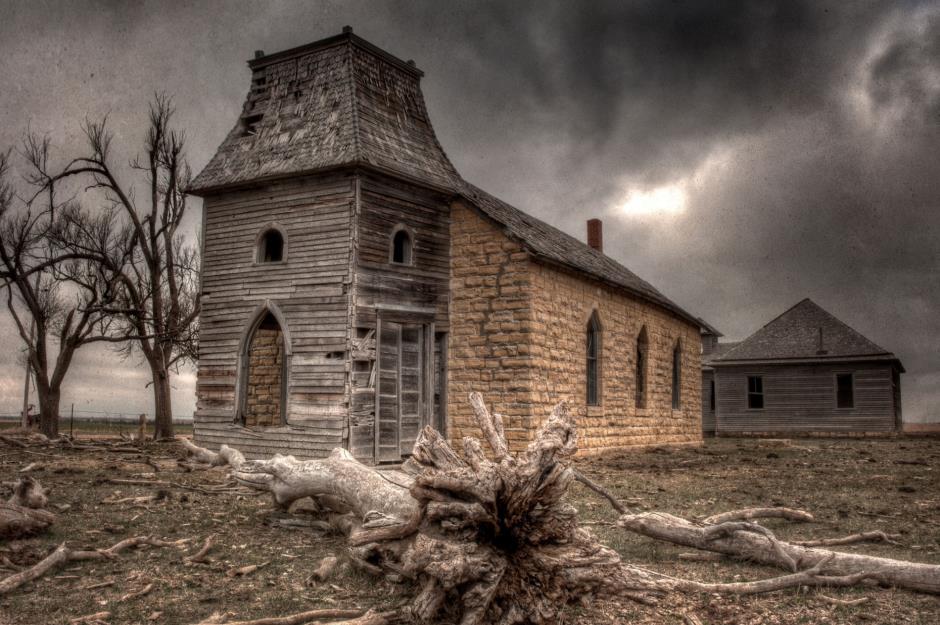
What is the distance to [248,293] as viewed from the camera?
53.3ft

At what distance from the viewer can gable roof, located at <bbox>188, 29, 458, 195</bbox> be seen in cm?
1606

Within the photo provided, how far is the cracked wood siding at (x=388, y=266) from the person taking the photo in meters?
15.0

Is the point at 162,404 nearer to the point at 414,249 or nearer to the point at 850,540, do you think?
the point at 414,249

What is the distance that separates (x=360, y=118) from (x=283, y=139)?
6.17 feet

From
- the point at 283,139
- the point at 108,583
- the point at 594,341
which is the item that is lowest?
the point at 108,583

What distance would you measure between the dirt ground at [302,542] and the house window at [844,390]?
67.2ft

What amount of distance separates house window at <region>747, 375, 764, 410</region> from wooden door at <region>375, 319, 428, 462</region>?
24.9 metres

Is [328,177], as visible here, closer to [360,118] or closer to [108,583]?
[360,118]

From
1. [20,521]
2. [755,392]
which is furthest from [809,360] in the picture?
[20,521]

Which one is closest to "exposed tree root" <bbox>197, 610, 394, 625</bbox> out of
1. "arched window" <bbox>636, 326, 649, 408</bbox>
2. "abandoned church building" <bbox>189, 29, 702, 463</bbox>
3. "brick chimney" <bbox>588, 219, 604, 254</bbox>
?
"abandoned church building" <bbox>189, 29, 702, 463</bbox>

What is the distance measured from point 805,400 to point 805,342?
9.07ft

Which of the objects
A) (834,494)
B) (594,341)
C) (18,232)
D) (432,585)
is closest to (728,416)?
(594,341)

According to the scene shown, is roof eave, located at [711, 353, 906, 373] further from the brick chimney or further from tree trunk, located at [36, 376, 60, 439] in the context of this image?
tree trunk, located at [36, 376, 60, 439]

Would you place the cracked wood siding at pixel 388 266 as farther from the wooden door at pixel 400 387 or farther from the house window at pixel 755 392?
the house window at pixel 755 392
